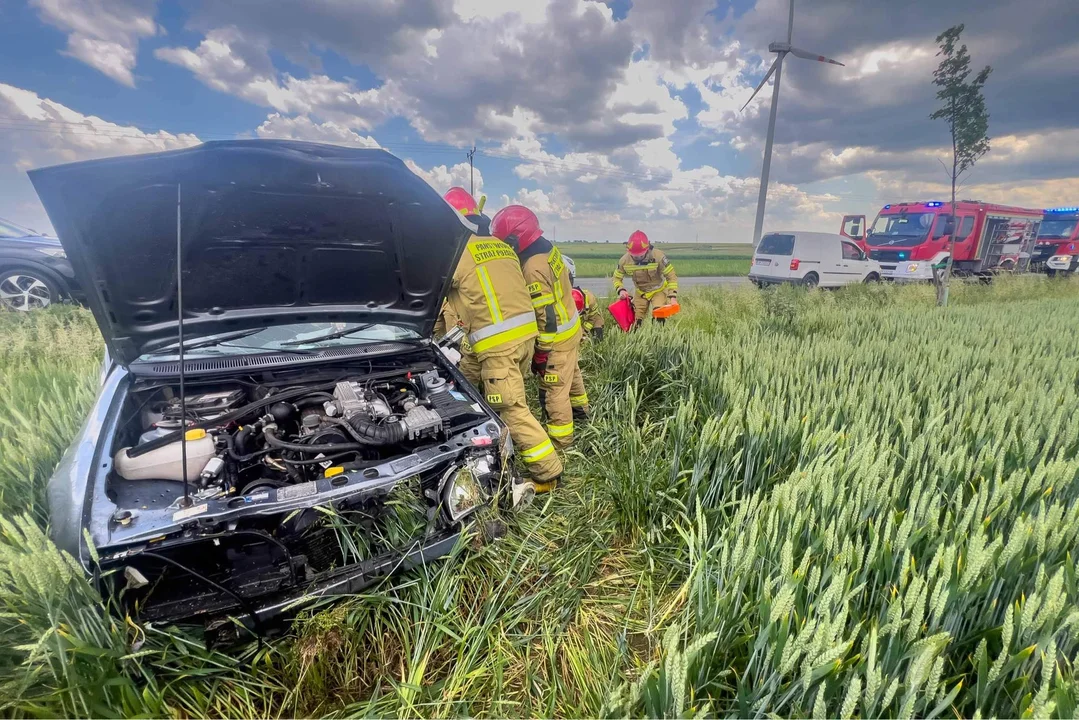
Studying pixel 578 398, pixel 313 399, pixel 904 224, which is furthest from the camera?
pixel 904 224

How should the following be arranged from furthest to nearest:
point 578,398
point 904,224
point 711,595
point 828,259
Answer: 1. point 904,224
2. point 828,259
3. point 578,398
4. point 711,595

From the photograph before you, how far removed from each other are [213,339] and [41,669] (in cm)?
143

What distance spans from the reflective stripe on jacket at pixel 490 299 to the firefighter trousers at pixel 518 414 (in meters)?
0.09

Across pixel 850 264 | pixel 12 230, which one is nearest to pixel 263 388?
pixel 12 230

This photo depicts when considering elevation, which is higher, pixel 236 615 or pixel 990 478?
pixel 990 478

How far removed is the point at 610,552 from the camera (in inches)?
98.9

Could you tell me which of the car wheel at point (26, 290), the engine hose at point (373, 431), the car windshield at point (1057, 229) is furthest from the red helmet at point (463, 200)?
the car windshield at point (1057, 229)

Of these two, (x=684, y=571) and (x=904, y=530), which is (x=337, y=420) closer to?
(x=684, y=571)

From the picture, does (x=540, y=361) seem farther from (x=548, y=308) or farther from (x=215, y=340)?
(x=215, y=340)

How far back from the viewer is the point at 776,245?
12891 millimetres

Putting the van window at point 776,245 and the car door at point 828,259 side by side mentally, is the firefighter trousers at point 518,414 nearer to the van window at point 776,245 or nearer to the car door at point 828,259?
the van window at point 776,245

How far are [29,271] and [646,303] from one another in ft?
26.9

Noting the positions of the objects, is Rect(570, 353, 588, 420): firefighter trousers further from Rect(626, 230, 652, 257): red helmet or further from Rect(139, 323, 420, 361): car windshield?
Rect(626, 230, 652, 257): red helmet

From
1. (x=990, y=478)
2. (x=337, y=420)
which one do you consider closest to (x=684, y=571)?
(x=990, y=478)
